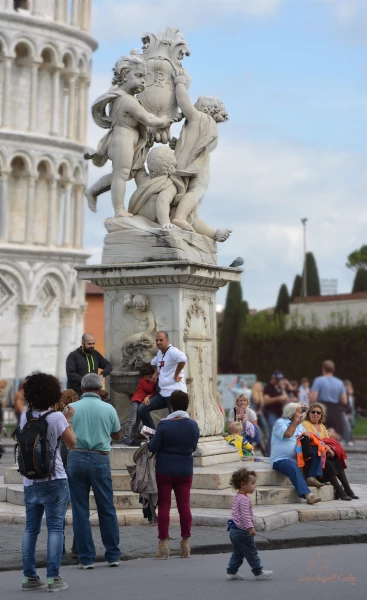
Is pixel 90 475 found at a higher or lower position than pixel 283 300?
lower

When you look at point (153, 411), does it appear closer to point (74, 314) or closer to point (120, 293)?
point (120, 293)

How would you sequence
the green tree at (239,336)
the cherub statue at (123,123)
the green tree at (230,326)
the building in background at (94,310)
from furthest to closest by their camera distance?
the building in background at (94,310) → the green tree at (230,326) → the green tree at (239,336) → the cherub statue at (123,123)

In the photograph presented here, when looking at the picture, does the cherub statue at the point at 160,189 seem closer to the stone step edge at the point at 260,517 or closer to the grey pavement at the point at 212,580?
the stone step edge at the point at 260,517

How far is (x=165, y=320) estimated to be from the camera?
1457 cm

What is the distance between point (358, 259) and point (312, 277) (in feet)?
75.4

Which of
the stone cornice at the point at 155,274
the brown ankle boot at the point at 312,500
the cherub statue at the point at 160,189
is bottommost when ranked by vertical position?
the brown ankle boot at the point at 312,500

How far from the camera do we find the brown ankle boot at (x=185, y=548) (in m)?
10.7

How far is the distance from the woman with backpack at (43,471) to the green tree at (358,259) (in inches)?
3908

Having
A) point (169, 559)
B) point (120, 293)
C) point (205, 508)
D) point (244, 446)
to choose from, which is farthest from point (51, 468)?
point (244, 446)

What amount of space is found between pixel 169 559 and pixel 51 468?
194 cm

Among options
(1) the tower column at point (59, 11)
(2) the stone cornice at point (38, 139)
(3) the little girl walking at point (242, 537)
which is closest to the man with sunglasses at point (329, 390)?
(3) the little girl walking at point (242, 537)

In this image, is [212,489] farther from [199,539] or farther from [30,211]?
[30,211]

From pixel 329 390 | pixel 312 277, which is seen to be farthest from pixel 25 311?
pixel 329 390

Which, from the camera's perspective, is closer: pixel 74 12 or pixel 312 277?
pixel 74 12
